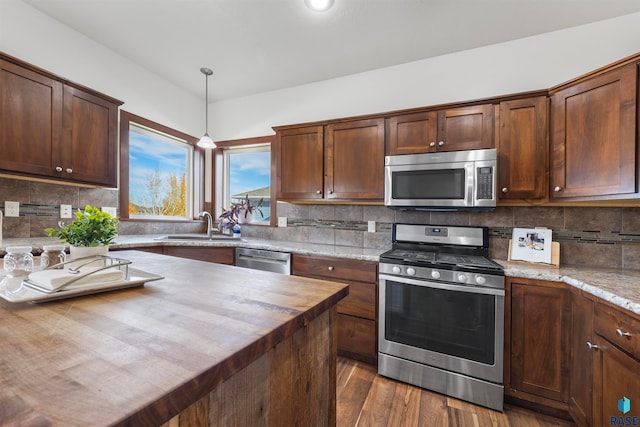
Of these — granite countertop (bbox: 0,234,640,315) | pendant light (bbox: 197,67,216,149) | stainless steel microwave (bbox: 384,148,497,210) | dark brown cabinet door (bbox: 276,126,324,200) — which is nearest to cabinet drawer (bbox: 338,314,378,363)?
granite countertop (bbox: 0,234,640,315)

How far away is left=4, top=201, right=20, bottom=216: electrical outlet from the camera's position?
77.4 inches

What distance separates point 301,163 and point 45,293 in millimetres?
2111

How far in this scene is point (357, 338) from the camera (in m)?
2.12

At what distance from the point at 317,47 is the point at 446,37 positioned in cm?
109

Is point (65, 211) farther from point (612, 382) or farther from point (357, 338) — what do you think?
point (612, 382)

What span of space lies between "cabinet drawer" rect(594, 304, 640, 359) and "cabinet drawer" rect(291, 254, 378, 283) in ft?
3.93

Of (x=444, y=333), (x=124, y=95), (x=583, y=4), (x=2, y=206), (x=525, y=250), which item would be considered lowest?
(x=444, y=333)

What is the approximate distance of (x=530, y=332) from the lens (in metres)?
1.62

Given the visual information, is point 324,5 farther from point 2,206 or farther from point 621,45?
point 2,206

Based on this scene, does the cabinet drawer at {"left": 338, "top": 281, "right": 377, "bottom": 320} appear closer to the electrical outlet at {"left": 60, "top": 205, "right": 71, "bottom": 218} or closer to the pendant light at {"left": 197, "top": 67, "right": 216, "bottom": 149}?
the pendant light at {"left": 197, "top": 67, "right": 216, "bottom": 149}

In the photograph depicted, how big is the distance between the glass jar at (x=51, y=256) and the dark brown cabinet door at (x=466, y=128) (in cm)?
234

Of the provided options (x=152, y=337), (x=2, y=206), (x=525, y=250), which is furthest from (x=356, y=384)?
(x=2, y=206)

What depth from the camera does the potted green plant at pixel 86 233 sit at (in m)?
1.00

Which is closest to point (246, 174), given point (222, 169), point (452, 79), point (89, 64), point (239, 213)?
point (222, 169)
